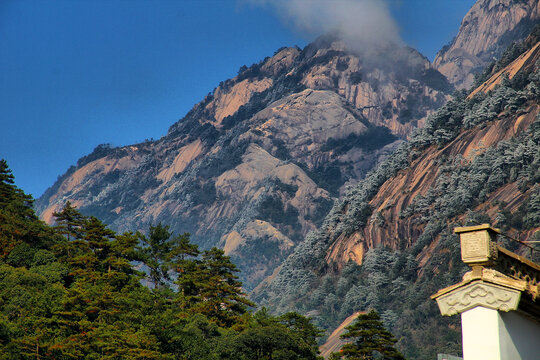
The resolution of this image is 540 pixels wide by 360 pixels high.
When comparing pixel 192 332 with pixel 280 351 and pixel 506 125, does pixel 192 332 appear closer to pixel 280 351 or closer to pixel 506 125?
pixel 280 351

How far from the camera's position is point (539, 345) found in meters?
Answer: 14.8

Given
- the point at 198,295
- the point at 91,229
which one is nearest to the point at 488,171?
the point at 198,295

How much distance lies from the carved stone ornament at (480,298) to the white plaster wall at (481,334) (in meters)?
0.14

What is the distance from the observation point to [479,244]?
539 inches

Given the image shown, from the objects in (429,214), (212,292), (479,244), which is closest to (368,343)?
(212,292)

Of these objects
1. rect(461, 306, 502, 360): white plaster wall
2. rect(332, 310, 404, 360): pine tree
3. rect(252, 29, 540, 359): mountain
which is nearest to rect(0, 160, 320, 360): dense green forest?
rect(332, 310, 404, 360): pine tree

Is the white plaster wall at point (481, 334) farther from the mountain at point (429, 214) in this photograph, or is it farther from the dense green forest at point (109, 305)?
the mountain at point (429, 214)

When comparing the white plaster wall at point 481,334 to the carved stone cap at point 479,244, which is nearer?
the white plaster wall at point 481,334

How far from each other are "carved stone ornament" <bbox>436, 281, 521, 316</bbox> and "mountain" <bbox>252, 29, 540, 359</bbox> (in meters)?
81.7

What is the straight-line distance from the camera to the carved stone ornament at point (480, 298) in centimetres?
1340

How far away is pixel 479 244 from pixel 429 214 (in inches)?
4855

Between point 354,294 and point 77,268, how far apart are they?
72234 mm

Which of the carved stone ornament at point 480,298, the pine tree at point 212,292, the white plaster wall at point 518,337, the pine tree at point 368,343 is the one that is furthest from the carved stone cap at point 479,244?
the pine tree at point 212,292

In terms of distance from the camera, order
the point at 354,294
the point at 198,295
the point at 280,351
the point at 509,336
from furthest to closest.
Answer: the point at 354,294
the point at 198,295
the point at 280,351
the point at 509,336
